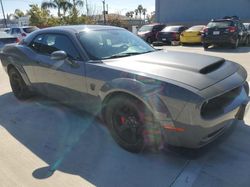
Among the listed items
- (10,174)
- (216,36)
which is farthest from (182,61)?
(216,36)

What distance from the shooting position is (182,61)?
3160 millimetres

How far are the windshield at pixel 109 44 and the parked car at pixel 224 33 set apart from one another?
30.5 feet

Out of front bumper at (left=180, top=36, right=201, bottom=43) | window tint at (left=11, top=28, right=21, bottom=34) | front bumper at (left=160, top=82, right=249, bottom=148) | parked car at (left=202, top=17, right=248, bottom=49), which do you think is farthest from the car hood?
window tint at (left=11, top=28, right=21, bottom=34)

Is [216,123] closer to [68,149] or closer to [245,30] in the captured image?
→ [68,149]

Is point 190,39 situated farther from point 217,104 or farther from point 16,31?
point 217,104

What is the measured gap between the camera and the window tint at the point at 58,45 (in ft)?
11.9

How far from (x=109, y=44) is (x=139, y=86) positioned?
123 centimetres

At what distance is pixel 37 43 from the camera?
177 inches

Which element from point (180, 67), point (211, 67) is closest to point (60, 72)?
point (180, 67)

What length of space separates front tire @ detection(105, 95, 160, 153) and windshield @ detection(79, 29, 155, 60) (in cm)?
75

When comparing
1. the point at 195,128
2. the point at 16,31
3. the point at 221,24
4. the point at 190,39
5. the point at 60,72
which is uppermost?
the point at 221,24

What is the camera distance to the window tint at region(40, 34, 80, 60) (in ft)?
11.9

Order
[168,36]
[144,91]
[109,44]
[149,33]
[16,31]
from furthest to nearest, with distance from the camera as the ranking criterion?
[16,31] → [149,33] → [168,36] → [109,44] → [144,91]

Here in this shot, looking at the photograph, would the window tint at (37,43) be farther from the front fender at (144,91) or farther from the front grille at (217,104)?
the front grille at (217,104)
